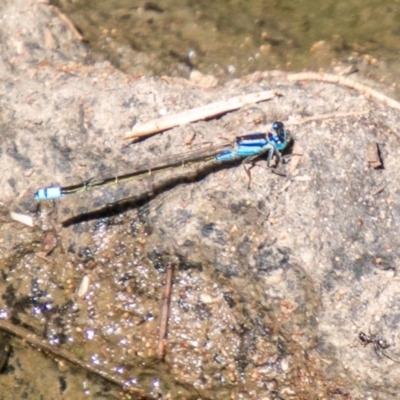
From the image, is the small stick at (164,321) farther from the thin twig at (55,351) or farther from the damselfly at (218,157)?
the damselfly at (218,157)

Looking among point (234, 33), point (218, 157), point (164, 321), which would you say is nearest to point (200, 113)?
point (218, 157)

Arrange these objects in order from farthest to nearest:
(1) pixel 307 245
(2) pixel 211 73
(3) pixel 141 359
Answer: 1. (2) pixel 211 73
2. (3) pixel 141 359
3. (1) pixel 307 245

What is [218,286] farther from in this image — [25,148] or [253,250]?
[25,148]

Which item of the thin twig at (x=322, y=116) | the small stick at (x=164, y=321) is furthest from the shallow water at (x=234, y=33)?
the small stick at (x=164, y=321)

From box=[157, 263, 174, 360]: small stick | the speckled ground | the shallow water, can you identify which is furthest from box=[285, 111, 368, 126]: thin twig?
box=[157, 263, 174, 360]: small stick

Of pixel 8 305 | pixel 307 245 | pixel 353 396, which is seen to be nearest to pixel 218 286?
pixel 307 245

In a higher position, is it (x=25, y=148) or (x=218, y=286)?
(x=25, y=148)
